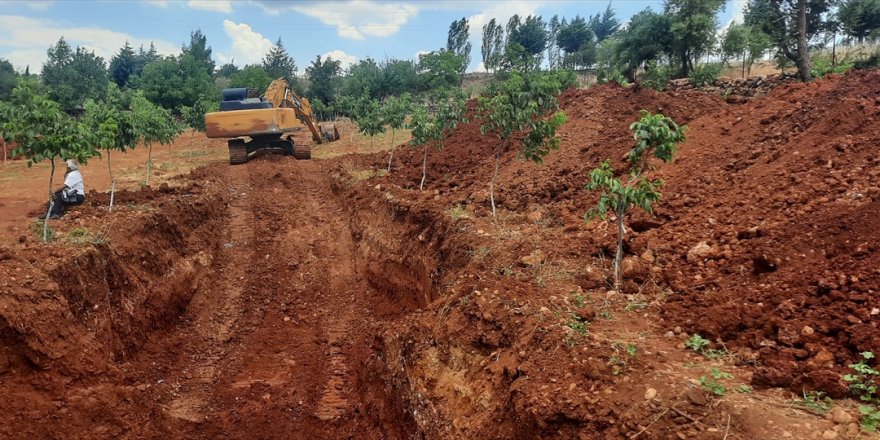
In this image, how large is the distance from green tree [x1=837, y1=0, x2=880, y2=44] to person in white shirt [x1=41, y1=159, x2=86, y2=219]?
101ft

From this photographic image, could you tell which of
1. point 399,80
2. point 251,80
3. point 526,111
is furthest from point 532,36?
point 526,111

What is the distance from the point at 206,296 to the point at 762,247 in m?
10.2

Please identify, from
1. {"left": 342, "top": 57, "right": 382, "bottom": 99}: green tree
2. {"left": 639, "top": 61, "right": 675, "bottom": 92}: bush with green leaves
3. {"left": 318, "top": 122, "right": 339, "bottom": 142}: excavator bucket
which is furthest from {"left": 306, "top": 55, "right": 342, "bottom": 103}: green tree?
{"left": 639, "top": 61, "right": 675, "bottom": 92}: bush with green leaves

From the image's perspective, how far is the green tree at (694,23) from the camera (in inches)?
981

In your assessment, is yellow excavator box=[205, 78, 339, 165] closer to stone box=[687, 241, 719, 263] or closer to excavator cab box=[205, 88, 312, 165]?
excavator cab box=[205, 88, 312, 165]

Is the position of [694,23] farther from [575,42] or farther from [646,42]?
[575,42]

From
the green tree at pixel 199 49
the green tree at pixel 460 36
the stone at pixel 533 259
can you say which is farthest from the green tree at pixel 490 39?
the stone at pixel 533 259

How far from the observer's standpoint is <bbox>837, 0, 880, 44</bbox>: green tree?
976 inches

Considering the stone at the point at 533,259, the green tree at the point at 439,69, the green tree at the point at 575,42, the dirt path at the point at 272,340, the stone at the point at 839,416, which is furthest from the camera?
the green tree at the point at 575,42

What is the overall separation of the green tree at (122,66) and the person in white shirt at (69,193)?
200 ft

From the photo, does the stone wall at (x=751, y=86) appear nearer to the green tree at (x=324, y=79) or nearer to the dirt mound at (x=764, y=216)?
the dirt mound at (x=764, y=216)

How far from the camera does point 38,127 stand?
914cm

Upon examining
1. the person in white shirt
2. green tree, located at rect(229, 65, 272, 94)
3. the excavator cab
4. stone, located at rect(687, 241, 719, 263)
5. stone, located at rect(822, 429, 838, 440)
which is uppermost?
green tree, located at rect(229, 65, 272, 94)

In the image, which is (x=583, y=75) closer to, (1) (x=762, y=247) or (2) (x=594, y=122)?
(2) (x=594, y=122)
